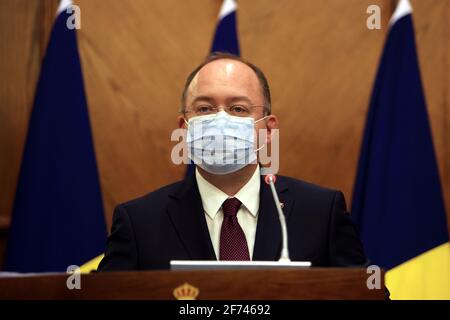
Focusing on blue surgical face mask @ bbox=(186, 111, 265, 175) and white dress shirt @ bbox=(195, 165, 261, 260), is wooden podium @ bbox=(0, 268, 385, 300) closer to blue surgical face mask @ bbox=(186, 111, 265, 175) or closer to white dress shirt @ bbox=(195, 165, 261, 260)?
white dress shirt @ bbox=(195, 165, 261, 260)

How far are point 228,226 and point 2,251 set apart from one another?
156 centimetres

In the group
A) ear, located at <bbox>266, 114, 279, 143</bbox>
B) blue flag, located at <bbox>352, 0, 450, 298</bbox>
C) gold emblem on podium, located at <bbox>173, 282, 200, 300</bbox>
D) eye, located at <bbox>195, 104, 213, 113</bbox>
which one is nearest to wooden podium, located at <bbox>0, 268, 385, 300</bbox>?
gold emblem on podium, located at <bbox>173, 282, 200, 300</bbox>

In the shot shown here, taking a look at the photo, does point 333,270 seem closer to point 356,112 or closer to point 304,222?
point 304,222

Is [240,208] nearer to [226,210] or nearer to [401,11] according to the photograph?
[226,210]

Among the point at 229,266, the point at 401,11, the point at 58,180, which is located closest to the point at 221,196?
the point at 229,266

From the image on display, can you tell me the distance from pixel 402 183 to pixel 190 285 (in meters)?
2.06

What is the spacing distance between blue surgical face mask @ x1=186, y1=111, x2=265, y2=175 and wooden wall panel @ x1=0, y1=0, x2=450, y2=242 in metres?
1.07

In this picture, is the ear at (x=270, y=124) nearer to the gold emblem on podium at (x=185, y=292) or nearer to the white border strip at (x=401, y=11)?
the white border strip at (x=401, y=11)

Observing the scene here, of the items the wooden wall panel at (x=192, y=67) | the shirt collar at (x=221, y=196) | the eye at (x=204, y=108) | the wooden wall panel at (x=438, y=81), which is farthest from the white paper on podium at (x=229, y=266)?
the wooden wall panel at (x=438, y=81)

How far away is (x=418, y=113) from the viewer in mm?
3434

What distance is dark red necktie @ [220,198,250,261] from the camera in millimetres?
2402

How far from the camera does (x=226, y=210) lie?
2531mm

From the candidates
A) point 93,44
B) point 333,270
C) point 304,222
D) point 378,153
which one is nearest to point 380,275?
point 333,270

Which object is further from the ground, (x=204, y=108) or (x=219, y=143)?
(x=204, y=108)
